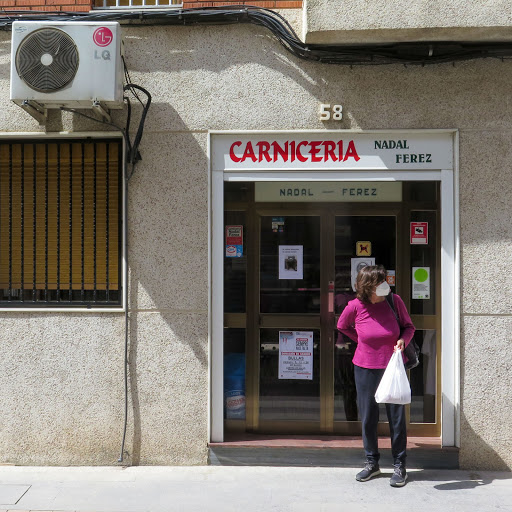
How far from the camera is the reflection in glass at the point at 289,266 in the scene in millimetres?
5773

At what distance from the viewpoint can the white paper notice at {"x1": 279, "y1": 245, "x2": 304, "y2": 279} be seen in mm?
5785

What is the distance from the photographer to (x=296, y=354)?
5.80 m

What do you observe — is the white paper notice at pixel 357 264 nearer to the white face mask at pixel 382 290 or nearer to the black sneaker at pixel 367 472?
the white face mask at pixel 382 290

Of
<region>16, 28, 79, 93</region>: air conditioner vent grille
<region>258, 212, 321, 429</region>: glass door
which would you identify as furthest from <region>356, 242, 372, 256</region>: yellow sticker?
<region>16, 28, 79, 93</region>: air conditioner vent grille

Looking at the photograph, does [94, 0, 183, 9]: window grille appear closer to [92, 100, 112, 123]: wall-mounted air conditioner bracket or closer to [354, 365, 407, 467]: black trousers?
[92, 100, 112, 123]: wall-mounted air conditioner bracket

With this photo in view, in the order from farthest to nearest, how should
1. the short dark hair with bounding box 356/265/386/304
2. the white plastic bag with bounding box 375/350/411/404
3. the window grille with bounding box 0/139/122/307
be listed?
the window grille with bounding box 0/139/122/307, the short dark hair with bounding box 356/265/386/304, the white plastic bag with bounding box 375/350/411/404

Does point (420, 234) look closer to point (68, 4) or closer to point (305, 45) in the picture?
point (305, 45)

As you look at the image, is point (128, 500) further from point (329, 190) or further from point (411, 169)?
point (411, 169)

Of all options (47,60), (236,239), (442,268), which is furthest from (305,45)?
(442,268)

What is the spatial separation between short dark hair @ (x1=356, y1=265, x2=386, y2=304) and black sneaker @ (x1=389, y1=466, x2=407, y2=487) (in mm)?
1407

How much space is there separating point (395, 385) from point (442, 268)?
4.22 ft

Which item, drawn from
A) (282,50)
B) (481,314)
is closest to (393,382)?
(481,314)

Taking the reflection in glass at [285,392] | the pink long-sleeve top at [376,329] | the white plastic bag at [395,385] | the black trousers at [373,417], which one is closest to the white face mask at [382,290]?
the pink long-sleeve top at [376,329]

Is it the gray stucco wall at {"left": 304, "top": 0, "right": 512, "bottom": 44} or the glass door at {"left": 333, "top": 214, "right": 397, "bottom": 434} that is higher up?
the gray stucco wall at {"left": 304, "top": 0, "right": 512, "bottom": 44}
